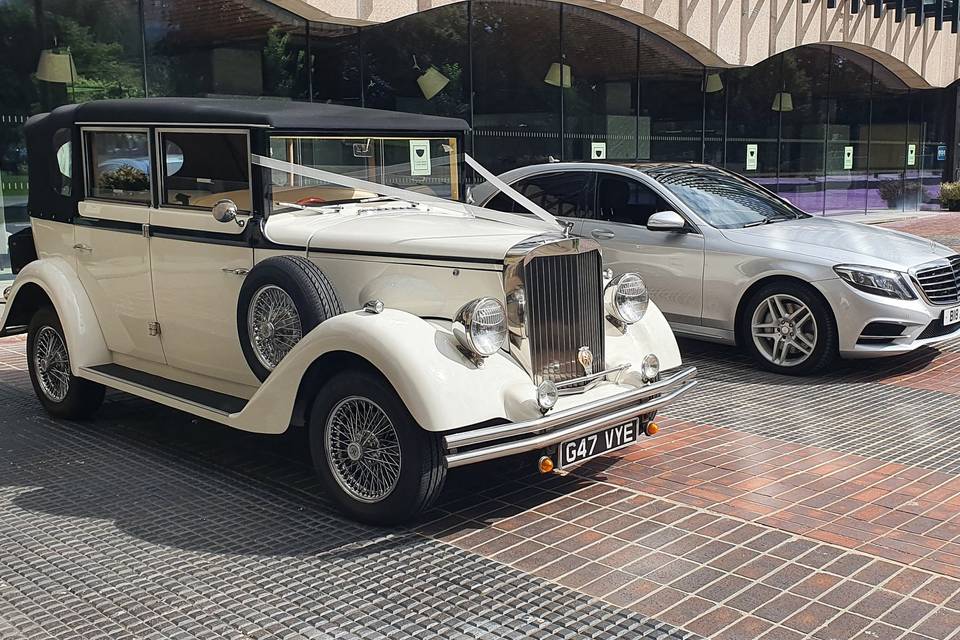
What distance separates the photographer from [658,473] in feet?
17.5

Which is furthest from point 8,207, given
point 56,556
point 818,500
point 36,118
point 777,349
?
point 818,500

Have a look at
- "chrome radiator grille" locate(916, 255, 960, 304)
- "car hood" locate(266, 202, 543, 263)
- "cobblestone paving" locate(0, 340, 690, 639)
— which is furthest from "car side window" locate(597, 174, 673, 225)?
"cobblestone paving" locate(0, 340, 690, 639)

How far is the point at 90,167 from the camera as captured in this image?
6176mm

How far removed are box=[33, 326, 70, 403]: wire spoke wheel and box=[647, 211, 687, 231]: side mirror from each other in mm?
4607

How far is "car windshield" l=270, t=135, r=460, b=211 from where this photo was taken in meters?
5.35

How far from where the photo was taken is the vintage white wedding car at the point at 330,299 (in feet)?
14.4

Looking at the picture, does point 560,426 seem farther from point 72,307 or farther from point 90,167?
point 90,167

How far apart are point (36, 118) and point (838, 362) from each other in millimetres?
6447

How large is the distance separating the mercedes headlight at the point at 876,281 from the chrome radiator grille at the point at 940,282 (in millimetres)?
177

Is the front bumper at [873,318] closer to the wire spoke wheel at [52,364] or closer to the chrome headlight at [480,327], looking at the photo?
the chrome headlight at [480,327]

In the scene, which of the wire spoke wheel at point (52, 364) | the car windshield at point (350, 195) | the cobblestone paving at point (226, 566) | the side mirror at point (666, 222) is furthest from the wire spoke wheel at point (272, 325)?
the side mirror at point (666, 222)

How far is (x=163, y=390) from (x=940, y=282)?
588 centimetres

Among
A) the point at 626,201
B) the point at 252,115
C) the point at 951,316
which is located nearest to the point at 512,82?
the point at 626,201

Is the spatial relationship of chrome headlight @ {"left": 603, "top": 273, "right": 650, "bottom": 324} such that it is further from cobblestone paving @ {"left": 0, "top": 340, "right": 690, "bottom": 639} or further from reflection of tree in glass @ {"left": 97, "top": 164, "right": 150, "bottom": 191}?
reflection of tree in glass @ {"left": 97, "top": 164, "right": 150, "bottom": 191}
